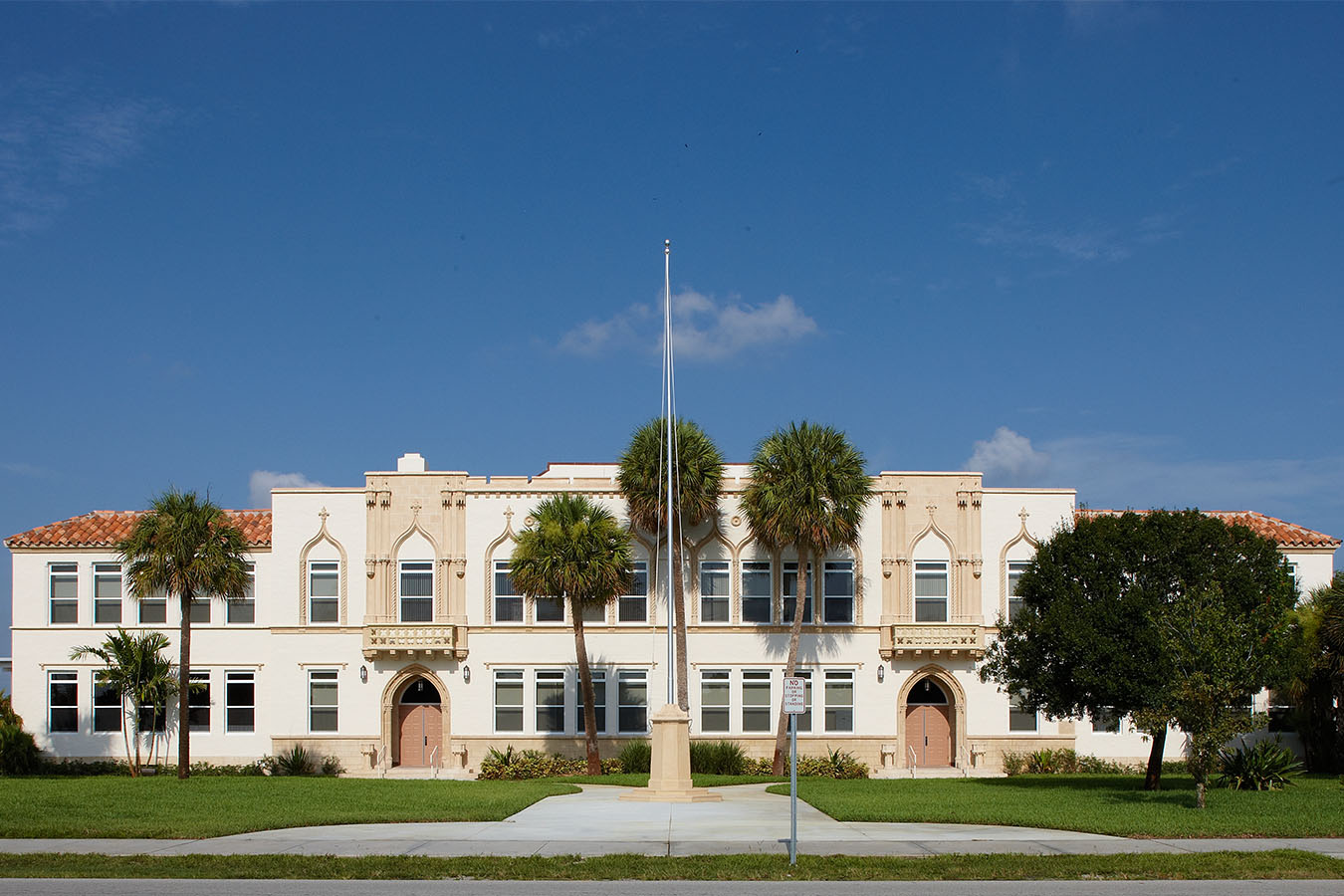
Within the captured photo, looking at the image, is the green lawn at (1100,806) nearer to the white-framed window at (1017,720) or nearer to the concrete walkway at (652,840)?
the concrete walkway at (652,840)

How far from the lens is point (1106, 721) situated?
33656 mm

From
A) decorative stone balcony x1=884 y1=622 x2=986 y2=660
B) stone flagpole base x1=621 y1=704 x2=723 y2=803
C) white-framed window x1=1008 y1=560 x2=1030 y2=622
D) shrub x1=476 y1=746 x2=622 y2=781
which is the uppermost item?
white-framed window x1=1008 y1=560 x2=1030 y2=622

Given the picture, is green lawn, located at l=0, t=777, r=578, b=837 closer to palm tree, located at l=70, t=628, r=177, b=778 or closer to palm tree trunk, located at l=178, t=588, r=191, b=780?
palm tree trunk, located at l=178, t=588, r=191, b=780

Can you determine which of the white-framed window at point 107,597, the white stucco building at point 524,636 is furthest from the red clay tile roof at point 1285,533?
the white-framed window at point 107,597

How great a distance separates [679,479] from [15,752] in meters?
22.0

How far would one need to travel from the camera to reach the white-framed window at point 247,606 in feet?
141

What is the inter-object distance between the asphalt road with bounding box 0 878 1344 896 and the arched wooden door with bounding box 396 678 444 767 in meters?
26.8

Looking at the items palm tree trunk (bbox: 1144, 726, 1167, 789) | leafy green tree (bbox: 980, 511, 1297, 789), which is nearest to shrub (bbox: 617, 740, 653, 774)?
leafy green tree (bbox: 980, 511, 1297, 789)

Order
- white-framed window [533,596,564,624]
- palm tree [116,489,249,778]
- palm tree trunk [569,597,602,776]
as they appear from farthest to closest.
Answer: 1. white-framed window [533,596,564,624]
2. palm tree trunk [569,597,602,776]
3. palm tree [116,489,249,778]

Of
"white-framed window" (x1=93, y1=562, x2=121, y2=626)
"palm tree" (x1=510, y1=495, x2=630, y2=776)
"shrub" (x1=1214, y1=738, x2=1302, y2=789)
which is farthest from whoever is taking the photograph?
"white-framed window" (x1=93, y1=562, x2=121, y2=626)

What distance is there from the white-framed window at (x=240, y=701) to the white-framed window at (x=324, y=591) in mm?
2838

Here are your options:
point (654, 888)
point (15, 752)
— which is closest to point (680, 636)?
point (15, 752)

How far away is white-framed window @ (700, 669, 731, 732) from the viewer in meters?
42.2

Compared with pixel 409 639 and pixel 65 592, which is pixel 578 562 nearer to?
pixel 409 639
